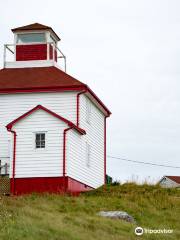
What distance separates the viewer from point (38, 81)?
38.7m

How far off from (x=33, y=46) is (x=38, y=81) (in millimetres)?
3486

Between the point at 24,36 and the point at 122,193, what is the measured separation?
11.4m

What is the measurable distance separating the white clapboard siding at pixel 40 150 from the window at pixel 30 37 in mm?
7080

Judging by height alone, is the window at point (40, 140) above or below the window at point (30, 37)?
below

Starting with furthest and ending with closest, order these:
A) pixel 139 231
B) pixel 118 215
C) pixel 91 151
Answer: pixel 91 151 < pixel 118 215 < pixel 139 231

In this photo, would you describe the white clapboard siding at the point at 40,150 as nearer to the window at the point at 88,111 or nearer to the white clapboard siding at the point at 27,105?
the white clapboard siding at the point at 27,105

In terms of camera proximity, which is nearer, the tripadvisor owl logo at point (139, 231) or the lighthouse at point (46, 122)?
the tripadvisor owl logo at point (139, 231)

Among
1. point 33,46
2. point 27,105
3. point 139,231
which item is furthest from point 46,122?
point 139,231

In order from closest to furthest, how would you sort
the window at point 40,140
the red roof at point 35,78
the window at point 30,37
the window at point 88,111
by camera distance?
the window at point 40,140
the red roof at point 35,78
the window at point 88,111
the window at point 30,37

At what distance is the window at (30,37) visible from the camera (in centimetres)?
4172

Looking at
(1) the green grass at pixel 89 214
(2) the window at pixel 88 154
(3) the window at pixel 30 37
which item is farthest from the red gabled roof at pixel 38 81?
(1) the green grass at pixel 89 214

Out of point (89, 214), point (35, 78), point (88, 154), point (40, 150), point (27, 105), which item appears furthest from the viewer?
point (35, 78)

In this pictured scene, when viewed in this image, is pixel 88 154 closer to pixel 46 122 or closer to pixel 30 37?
pixel 46 122

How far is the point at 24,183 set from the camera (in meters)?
35.4
